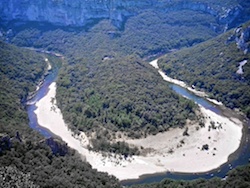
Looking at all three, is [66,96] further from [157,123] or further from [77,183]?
[77,183]

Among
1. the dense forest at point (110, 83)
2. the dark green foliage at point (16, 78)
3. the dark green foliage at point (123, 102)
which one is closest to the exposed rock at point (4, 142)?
the dense forest at point (110, 83)

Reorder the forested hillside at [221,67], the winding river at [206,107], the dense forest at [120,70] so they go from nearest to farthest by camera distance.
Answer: the winding river at [206,107] < the dense forest at [120,70] < the forested hillside at [221,67]

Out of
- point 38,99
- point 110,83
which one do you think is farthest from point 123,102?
point 38,99

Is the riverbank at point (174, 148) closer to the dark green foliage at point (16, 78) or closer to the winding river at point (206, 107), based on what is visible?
the winding river at point (206, 107)

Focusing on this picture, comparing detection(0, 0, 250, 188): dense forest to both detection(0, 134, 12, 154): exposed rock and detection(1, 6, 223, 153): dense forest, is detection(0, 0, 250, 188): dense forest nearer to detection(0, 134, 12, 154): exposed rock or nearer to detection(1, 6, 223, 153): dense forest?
detection(0, 134, 12, 154): exposed rock

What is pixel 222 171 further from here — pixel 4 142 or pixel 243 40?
pixel 243 40

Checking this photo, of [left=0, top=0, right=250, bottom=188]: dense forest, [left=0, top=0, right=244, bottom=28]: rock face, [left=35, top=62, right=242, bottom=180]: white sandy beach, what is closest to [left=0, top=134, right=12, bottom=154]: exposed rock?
[left=0, top=0, right=250, bottom=188]: dense forest
